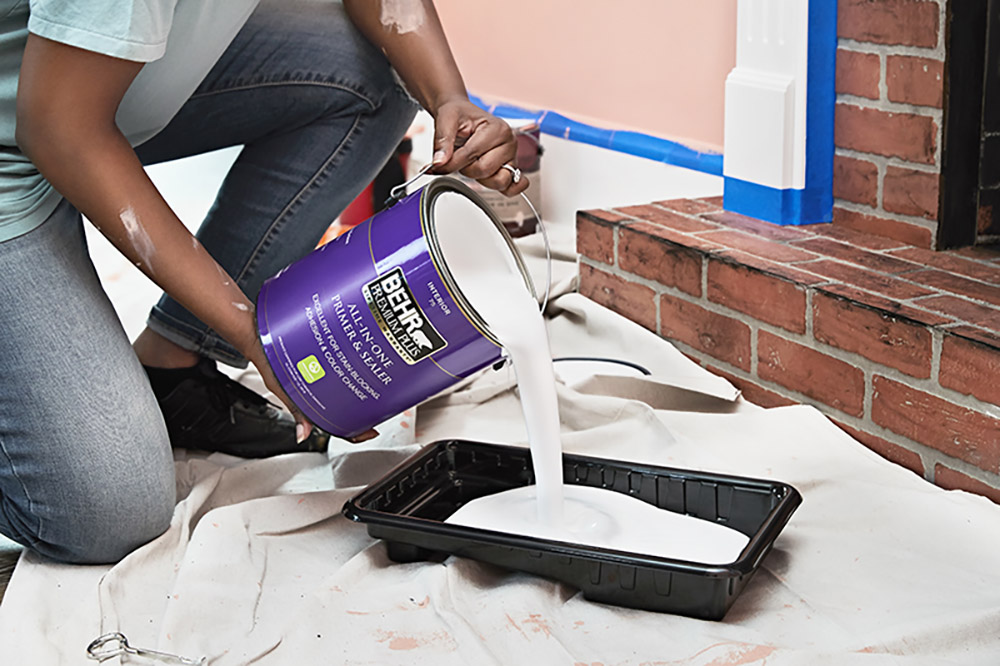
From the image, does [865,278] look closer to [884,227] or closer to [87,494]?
[884,227]

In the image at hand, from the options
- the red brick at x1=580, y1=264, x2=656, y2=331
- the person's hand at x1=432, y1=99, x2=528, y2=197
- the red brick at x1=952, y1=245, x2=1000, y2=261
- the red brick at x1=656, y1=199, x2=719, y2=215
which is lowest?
the red brick at x1=580, y1=264, x2=656, y2=331

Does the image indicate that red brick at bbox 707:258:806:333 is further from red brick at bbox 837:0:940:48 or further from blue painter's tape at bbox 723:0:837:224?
red brick at bbox 837:0:940:48

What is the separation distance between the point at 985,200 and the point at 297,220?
906 millimetres

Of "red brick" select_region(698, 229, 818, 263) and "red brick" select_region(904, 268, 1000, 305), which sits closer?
"red brick" select_region(904, 268, 1000, 305)

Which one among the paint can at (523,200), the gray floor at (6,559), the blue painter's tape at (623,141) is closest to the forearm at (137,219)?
the gray floor at (6,559)

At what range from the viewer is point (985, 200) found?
4.79ft

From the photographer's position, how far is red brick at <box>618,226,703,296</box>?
1.63 m

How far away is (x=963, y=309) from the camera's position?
128 centimetres

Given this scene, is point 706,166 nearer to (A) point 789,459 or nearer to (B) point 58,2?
(A) point 789,459

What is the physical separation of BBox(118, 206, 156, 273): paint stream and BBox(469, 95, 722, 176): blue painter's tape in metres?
1.15

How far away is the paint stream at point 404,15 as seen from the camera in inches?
51.8

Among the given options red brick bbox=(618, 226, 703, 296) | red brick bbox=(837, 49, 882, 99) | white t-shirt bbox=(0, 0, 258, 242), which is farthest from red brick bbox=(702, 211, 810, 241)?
white t-shirt bbox=(0, 0, 258, 242)

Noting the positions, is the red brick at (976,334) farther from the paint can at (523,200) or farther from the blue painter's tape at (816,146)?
the paint can at (523,200)

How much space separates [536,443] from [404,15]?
1.81ft
